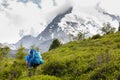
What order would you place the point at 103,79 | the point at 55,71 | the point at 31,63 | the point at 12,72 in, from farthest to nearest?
the point at 12,72 < the point at 55,71 < the point at 31,63 < the point at 103,79

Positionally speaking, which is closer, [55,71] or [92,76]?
[92,76]

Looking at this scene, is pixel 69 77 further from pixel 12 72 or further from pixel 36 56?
pixel 12 72

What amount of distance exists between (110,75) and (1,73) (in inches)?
621

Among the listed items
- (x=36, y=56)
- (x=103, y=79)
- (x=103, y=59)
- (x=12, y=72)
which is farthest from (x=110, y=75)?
(x=12, y=72)

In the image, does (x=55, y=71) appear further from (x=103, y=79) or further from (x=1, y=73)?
(x=1, y=73)

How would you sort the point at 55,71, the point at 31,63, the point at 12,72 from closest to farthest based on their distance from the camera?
1. the point at 31,63
2. the point at 55,71
3. the point at 12,72

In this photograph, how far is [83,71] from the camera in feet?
83.7

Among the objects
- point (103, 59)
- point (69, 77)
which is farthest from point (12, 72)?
point (103, 59)

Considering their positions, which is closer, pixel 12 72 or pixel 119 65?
pixel 119 65

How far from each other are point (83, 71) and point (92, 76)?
10.4 feet

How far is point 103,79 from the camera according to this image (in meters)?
21.4

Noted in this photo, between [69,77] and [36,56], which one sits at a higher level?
[36,56]

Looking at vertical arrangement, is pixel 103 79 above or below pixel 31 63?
below

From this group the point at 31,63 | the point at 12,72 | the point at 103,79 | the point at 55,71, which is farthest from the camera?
the point at 12,72
